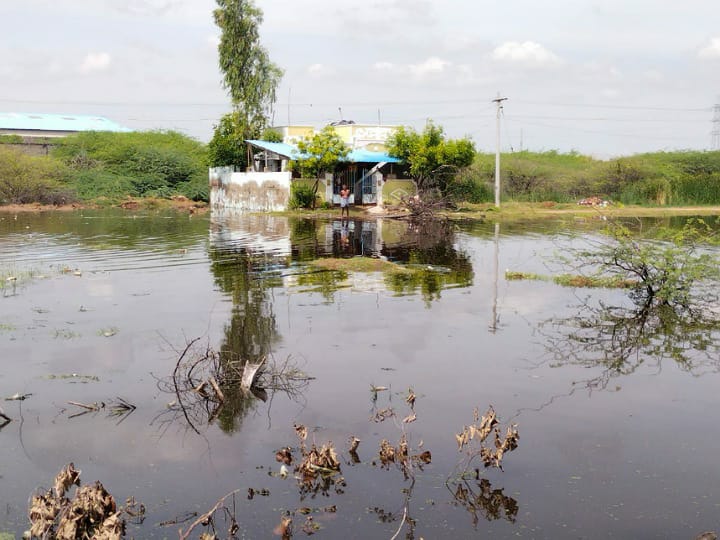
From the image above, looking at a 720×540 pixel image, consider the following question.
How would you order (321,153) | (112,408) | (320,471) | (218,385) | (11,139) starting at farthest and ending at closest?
(11,139), (321,153), (218,385), (112,408), (320,471)

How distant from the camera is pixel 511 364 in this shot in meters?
10.2

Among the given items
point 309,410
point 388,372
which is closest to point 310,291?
point 388,372

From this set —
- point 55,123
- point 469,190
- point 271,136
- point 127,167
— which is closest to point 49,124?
point 55,123

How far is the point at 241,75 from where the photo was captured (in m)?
46.7

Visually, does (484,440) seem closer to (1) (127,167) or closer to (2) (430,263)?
(2) (430,263)

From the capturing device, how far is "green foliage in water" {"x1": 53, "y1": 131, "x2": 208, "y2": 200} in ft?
165

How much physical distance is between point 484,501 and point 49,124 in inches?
2637

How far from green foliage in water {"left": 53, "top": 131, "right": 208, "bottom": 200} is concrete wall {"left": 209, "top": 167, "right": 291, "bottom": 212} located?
3.28 meters

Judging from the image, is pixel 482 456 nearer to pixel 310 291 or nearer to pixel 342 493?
pixel 342 493

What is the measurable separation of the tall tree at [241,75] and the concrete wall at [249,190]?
1.59 metres

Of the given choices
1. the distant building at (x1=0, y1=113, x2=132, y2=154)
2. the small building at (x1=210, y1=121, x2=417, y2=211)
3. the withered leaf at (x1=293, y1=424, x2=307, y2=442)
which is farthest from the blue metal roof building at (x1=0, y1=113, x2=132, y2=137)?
the withered leaf at (x1=293, y1=424, x2=307, y2=442)

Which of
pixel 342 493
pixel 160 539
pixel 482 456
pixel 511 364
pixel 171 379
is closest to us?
pixel 160 539

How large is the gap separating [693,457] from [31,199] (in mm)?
42573

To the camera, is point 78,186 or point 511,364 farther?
point 78,186
